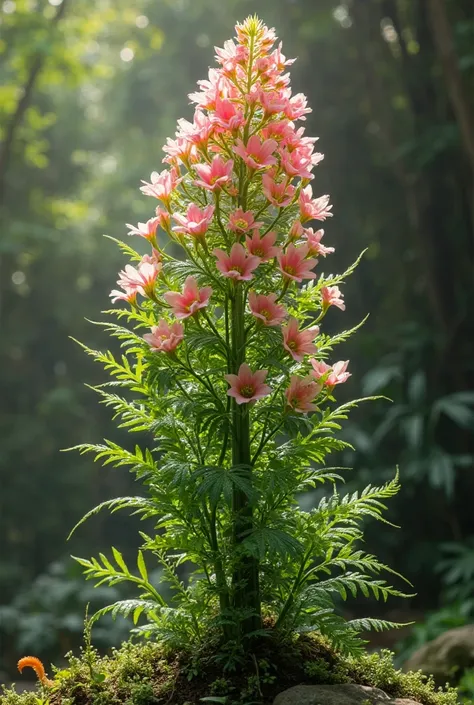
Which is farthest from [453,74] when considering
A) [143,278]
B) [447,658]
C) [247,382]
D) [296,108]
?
[247,382]

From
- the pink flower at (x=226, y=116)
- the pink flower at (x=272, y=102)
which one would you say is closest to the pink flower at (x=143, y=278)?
the pink flower at (x=226, y=116)

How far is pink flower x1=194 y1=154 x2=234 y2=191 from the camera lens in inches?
92.4

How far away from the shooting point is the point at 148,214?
14.6m

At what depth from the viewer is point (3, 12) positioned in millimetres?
11141

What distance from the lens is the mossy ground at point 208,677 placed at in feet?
7.77

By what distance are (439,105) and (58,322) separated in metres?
7.98

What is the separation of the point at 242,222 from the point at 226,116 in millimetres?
333

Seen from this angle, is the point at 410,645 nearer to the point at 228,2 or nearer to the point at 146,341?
the point at 146,341

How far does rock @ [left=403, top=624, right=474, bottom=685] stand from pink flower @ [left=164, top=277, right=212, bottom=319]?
2.95 metres

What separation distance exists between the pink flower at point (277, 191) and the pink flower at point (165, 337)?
1.53 feet

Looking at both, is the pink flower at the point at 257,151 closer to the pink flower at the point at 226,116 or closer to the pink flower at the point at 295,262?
the pink flower at the point at 226,116

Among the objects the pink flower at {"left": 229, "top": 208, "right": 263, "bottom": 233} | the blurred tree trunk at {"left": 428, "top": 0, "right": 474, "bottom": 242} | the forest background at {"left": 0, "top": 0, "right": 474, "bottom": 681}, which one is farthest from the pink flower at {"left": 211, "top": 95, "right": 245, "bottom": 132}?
the blurred tree trunk at {"left": 428, "top": 0, "right": 474, "bottom": 242}

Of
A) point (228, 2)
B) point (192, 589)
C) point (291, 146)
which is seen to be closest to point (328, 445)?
point (192, 589)

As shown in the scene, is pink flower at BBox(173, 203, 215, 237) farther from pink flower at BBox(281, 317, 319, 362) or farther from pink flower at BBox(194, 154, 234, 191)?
pink flower at BBox(281, 317, 319, 362)
